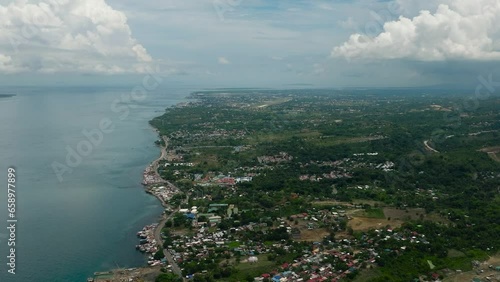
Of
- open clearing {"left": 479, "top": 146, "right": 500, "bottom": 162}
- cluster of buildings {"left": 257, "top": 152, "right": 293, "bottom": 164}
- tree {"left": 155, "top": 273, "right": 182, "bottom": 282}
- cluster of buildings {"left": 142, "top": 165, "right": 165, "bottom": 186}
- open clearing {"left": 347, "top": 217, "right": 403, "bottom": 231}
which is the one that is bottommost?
tree {"left": 155, "top": 273, "right": 182, "bottom": 282}

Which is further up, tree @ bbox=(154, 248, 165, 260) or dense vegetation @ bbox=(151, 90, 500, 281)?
dense vegetation @ bbox=(151, 90, 500, 281)

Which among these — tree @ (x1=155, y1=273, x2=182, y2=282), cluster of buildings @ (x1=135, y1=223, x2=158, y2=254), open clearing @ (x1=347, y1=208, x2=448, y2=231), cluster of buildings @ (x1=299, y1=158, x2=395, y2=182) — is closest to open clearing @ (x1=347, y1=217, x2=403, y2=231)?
open clearing @ (x1=347, y1=208, x2=448, y2=231)

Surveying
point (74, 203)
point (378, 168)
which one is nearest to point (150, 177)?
point (74, 203)

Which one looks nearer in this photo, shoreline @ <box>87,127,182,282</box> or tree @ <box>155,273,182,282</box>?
tree @ <box>155,273,182,282</box>

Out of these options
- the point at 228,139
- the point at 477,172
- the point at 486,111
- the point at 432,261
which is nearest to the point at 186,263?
the point at 432,261

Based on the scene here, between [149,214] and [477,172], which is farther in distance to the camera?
[477,172]

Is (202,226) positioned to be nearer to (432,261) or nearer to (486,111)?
(432,261)

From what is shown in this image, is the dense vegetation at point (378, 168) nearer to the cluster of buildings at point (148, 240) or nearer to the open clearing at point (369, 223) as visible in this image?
the open clearing at point (369, 223)

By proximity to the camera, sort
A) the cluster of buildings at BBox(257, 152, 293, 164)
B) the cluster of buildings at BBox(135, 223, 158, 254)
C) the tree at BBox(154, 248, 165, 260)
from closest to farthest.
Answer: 1. the tree at BBox(154, 248, 165, 260)
2. the cluster of buildings at BBox(135, 223, 158, 254)
3. the cluster of buildings at BBox(257, 152, 293, 164)

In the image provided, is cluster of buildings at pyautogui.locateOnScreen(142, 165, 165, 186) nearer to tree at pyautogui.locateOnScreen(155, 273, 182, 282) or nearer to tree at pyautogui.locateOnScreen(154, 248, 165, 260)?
tree at pyautogui.locateOnScreen(154, 248, 165, 260)

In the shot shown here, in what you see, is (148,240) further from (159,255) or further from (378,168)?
(378,168)

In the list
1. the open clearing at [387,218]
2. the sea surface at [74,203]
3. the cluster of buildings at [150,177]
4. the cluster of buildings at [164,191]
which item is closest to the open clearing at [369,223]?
the open clearing at [387,218]
